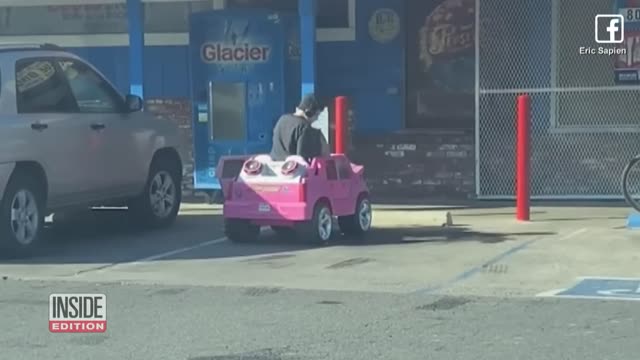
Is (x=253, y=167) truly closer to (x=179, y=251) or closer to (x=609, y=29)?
(x=179, y=251)

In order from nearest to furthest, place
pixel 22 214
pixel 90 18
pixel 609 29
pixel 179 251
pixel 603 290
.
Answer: pixel 603 290
pixel 22 214
pixel 179 251
pixel 609 29
pixel 90 18

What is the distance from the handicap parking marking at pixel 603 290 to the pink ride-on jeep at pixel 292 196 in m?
3.08

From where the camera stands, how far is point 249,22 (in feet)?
51.9

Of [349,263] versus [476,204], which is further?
[476,204]

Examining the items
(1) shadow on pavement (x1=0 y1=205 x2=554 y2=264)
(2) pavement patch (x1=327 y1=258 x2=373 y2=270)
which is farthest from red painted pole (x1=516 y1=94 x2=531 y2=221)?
(2) pavement patch (x1=327 y1=258 x2=373 y2=270)

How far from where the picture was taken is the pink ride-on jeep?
1203 cm

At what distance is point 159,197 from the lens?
1378cm

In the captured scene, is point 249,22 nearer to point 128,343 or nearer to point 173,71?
point 173,71

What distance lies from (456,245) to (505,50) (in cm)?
457

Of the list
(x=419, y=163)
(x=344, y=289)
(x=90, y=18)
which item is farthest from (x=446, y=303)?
(x=90, y=18)

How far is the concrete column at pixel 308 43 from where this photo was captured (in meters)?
14.8

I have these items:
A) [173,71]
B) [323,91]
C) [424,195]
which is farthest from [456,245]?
[173,71]

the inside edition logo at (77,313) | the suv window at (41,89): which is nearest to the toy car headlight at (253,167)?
the suv window at (41,89)

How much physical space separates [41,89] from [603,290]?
19.1 ft
